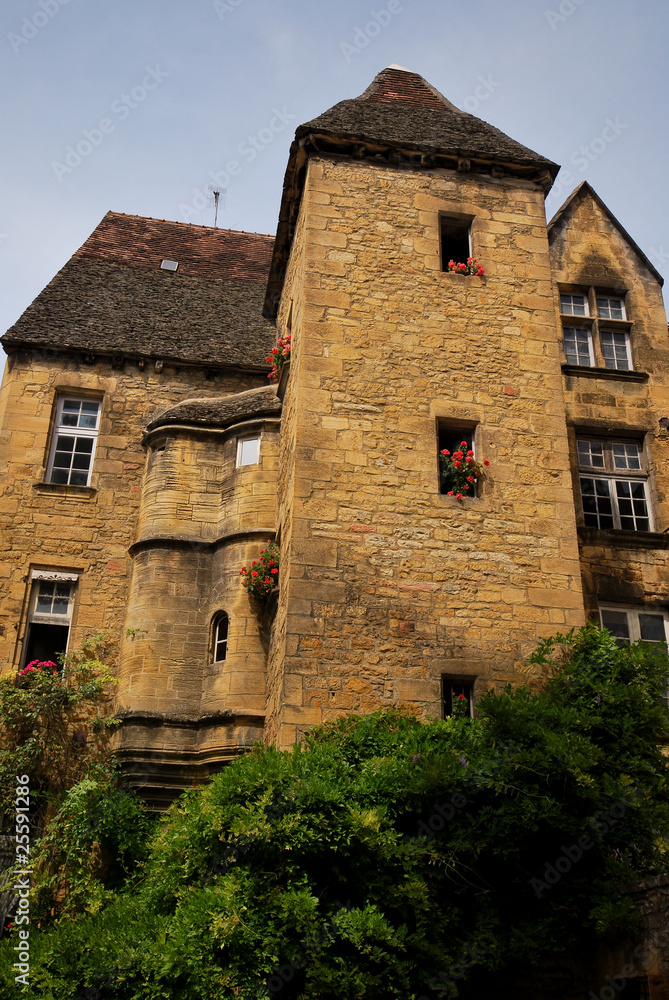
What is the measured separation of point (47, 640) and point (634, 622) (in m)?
7.65

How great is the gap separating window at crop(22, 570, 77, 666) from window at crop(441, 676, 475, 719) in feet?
18.4

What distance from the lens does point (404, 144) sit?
41.9 feet

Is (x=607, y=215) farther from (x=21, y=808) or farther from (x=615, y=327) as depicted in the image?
(x=21, y=808)

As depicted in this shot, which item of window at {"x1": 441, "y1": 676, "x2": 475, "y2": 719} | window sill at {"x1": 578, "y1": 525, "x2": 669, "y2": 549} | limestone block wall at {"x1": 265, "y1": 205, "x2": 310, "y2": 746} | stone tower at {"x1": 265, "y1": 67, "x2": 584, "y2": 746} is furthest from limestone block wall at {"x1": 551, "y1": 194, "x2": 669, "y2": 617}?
limestone block wall at {"x1": 265, "y1": 205, "x2": 310, "y2": 746}

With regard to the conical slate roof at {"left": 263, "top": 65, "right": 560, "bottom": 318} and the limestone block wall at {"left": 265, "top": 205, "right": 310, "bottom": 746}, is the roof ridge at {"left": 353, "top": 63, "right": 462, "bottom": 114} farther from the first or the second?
the limestone block wall at {"left": 265, "top": 205, "right": 310, "bottom": 746}

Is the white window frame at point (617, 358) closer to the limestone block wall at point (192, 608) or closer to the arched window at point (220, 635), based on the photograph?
the limestone block wall at point (192, 608)

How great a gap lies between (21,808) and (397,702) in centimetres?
496

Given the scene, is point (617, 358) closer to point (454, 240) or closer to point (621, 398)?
point (621, 398)

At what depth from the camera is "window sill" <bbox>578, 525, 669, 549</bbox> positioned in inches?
498

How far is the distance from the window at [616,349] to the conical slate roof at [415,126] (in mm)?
2568

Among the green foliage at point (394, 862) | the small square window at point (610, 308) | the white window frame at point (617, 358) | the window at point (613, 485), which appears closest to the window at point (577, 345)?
the white window frame at point (617, 358)

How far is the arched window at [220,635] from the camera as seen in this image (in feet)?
40.2

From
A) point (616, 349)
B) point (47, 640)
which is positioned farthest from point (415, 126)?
point (47, 640)

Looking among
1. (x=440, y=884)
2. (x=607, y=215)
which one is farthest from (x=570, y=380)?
(x=440, y=884)
